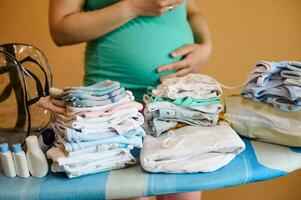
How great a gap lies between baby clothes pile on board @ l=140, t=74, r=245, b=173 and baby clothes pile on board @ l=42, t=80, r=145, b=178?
49 millimetres

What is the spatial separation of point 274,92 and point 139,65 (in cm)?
32

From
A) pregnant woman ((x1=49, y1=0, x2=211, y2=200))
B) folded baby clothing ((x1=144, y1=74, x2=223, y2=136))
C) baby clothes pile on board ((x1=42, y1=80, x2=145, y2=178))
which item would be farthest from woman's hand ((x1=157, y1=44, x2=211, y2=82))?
baby clothes pile on board ((x1=42, y1=80, x2=145, y2=178))

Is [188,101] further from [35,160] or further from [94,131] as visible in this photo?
[35,160]

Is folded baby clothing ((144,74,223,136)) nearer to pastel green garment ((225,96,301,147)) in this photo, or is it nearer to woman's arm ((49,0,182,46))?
pastel green garment ((225,96,301,147))

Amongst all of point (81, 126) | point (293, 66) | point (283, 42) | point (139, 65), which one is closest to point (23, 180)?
point (81, 126)

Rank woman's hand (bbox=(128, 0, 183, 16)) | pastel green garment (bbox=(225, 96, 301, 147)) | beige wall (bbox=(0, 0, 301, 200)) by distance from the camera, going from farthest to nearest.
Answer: beige wall (bbox=(0, 0, 301, 200)) → woman's hand (bbox=(128, 0, 183, 16)) → pastel green garment (bbox=(225, 96, 301, 147))

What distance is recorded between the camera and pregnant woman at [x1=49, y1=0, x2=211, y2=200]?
885mm

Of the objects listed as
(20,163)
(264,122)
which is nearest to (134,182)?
(20,163)

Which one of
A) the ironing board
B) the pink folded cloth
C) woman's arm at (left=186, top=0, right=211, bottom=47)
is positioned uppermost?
woman's arm at (left=186, top=0, right=211, bottom=47)

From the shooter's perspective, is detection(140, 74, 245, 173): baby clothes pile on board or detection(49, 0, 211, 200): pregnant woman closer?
detection(140, 74, 245, 173): baby clothes pile on board

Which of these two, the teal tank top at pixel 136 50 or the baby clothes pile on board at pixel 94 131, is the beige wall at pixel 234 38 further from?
the baby clothes pile on board at pixel 94 131

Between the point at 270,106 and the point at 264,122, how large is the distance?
5 cm

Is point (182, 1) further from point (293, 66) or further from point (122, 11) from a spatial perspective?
point (293, 66)

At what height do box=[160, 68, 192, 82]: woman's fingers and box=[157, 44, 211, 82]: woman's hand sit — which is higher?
box=[157, 44, 211, 82]: woman's hand
